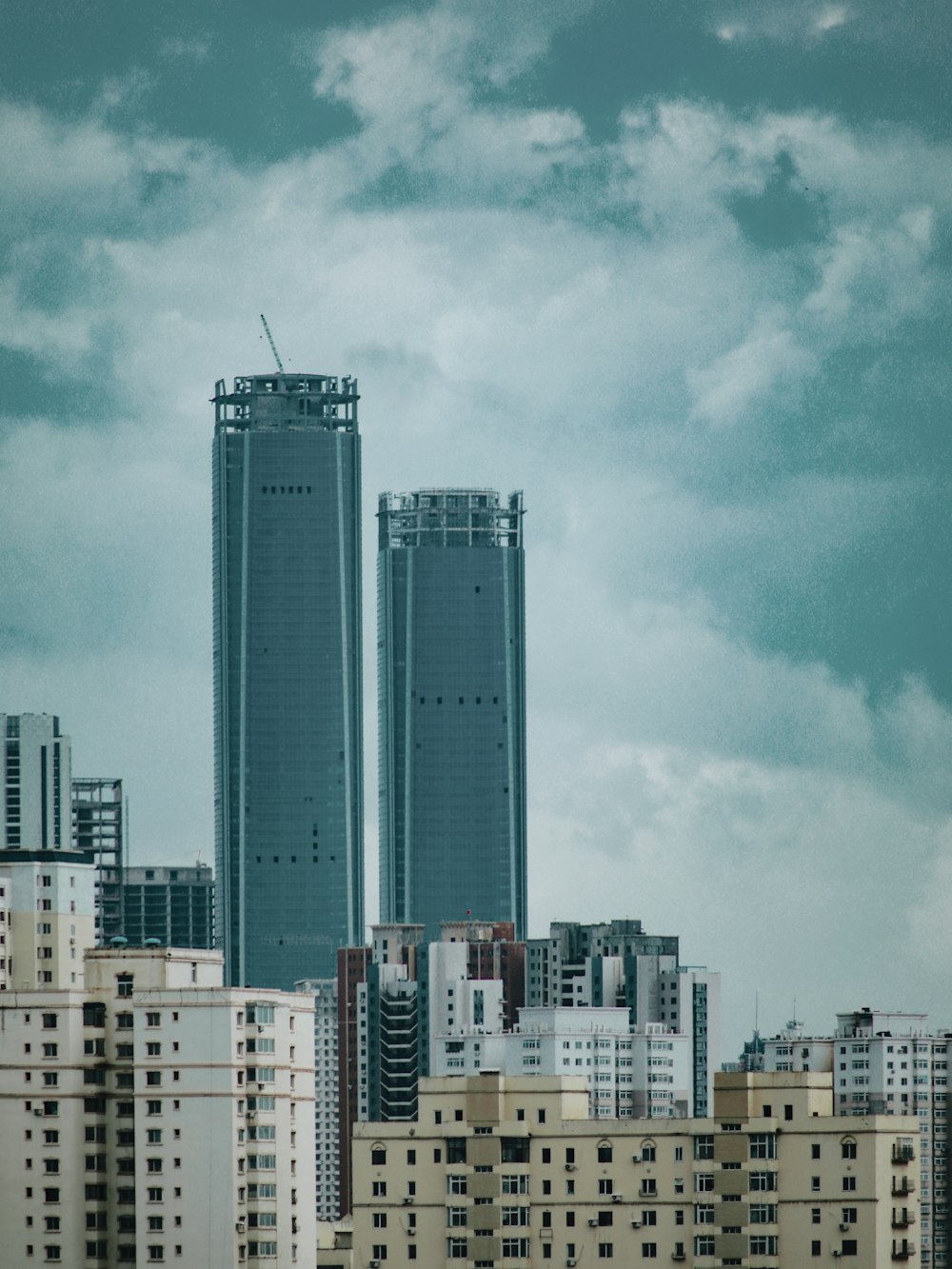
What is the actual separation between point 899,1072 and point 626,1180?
159 ft

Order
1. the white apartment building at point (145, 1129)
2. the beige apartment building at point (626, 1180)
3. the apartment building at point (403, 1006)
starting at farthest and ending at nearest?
1. the apartment building at point (403, 1006)
2. the beige apartment building at point (626, 1180)
3. the white apartment building at point (145, 1129)

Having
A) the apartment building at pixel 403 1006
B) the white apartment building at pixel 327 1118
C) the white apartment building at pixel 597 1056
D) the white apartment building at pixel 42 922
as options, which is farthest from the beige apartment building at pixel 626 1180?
the apartment building at pixel 403 1006

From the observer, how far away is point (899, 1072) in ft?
483

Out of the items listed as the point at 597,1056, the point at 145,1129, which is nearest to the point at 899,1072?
the point at 597,1056

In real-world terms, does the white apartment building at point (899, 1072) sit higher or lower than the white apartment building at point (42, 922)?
lower

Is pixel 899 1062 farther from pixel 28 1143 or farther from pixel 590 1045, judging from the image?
pixel 28 1143

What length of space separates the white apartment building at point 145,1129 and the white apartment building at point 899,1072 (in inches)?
1791

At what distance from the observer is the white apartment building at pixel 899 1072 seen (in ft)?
457

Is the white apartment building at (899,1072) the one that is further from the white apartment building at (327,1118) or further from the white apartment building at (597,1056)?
the white apartment building at (327,1118)

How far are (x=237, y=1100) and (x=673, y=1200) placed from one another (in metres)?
12.9

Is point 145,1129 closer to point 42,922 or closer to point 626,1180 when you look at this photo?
point 626,1180

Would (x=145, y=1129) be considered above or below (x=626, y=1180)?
above

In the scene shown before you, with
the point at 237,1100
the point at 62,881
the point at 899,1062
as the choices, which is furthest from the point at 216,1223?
the point at 899,1062

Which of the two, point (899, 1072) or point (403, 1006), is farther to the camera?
point (403, 1006)
